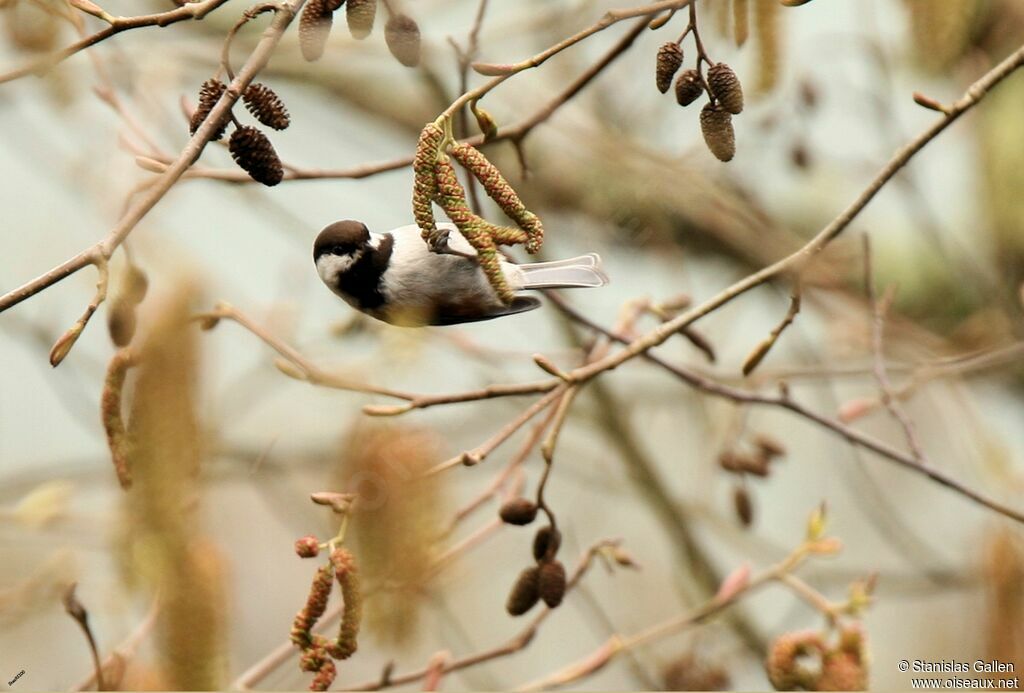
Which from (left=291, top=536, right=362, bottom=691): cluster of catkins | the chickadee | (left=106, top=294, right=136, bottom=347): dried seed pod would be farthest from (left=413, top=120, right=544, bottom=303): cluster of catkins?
the chickadee

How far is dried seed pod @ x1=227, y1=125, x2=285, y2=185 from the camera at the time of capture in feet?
2.95

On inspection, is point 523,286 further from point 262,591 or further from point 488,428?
point 262,591

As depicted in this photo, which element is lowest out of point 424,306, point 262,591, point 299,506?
point 262,591

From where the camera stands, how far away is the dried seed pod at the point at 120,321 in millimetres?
1048

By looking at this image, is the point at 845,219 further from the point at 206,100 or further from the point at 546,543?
the point at 206,100

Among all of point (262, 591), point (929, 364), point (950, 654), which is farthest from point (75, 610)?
point (262, 591)

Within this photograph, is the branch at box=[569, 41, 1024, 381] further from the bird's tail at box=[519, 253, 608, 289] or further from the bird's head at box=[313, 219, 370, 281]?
the bird's head at box=[313, 219, 370, 281]

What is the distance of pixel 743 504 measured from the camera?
5.21 feet

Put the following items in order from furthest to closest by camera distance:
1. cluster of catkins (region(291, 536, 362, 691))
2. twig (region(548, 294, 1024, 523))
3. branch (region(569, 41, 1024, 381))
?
twig (region(548, 294, 1024, 523)), branch (region(569, 41, 1024, 381)), cluster of catkins (region(291, 536, 362, 691))

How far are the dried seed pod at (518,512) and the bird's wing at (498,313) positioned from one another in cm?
35

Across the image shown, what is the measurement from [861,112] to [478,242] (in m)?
1.96

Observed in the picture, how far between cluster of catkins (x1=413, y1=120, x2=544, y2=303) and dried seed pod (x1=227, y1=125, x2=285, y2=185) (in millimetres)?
161

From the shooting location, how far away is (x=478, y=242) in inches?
32.5

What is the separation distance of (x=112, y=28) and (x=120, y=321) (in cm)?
28
